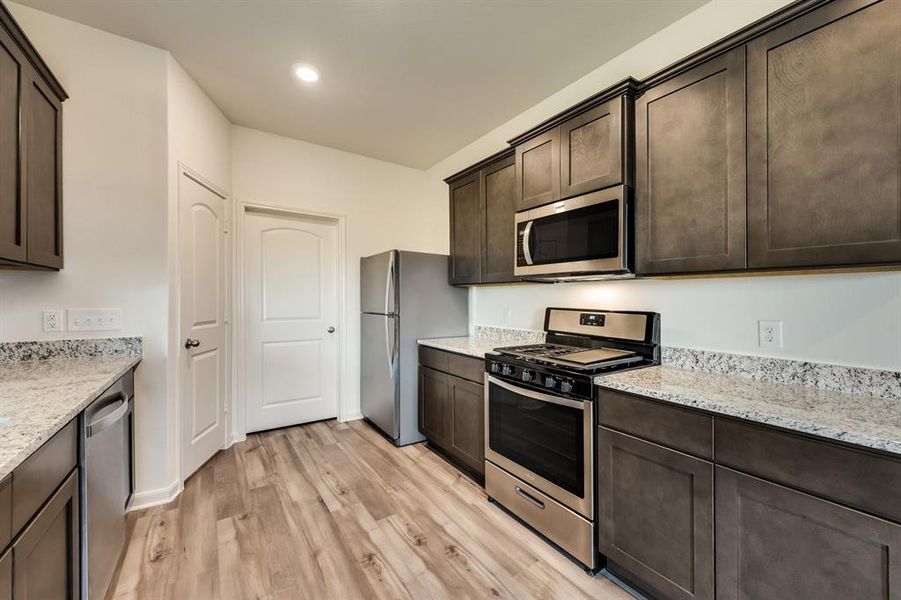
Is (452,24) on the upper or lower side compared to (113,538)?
upper

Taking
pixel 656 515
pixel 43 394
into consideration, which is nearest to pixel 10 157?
pixel 43 394

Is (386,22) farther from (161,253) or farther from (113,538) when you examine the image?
(113,538)

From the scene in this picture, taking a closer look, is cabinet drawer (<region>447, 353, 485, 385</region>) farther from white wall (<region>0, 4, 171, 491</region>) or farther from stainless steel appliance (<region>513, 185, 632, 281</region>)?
white wall (<region>0, 4, 171, 491</region>)

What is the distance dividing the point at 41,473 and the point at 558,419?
185cm

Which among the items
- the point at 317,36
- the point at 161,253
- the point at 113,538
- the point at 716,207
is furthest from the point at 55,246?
the point at 716,207

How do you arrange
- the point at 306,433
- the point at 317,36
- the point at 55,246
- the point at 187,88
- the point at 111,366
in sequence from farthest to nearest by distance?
the point at 306,433 → the point at 187,88 → the point at 317,36 → the point at 55,246 → the point at 111,366

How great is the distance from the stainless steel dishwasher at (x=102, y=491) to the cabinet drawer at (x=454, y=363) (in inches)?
71.4

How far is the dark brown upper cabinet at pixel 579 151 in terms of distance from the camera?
6.23 feet

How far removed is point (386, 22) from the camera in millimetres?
2035

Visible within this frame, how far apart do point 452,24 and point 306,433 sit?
132 inches

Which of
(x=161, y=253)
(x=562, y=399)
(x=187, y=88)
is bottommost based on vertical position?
(x=562, y=399)

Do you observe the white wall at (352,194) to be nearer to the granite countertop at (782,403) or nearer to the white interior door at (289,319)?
the white interior door at (289,319)

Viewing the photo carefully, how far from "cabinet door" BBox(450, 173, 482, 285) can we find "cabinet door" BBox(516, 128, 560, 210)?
57cm

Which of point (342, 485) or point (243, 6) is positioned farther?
point (342, 485)
